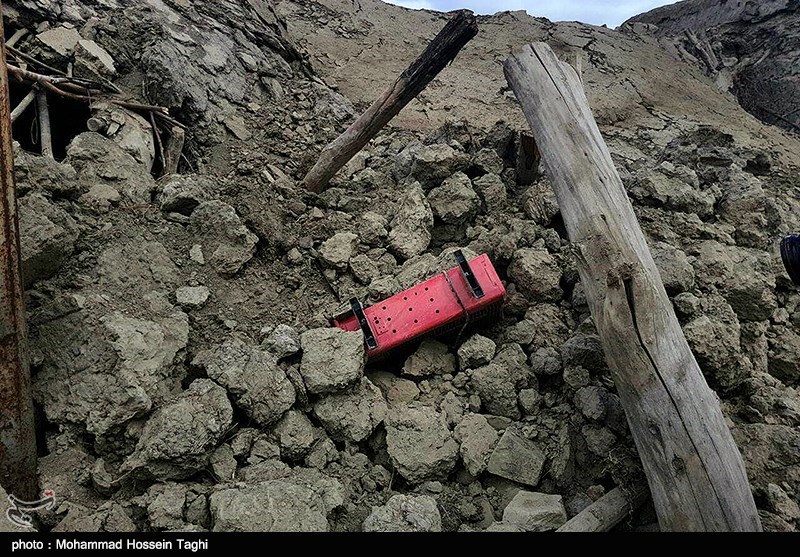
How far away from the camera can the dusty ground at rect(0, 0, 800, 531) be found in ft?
6.59

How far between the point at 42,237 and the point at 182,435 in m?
1.23

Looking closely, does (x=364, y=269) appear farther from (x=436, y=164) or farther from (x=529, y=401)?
(x=529, y=401)

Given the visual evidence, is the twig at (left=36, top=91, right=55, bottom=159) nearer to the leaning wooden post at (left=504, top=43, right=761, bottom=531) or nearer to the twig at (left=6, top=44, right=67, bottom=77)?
the twig at (left=6, top=44, right=67, bottom=77)

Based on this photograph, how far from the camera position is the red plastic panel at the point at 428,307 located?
2588 mm

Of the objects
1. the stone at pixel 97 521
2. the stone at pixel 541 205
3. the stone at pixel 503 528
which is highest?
the stone at pixel 541 205

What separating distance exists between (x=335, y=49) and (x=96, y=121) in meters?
5.17

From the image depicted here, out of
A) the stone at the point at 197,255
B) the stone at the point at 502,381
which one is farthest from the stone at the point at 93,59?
the stone at the point at 502,381

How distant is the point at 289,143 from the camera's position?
4.50 meters

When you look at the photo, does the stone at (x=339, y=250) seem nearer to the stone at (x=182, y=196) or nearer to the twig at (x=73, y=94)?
the stone at (x=182, y=196)

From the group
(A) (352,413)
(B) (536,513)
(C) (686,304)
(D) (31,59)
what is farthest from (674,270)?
(D) (31,59)

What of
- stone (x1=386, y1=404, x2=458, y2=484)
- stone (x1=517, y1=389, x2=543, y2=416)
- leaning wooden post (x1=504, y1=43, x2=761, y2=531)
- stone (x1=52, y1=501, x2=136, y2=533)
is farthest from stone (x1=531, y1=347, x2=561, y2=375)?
stone (x1=52, y1=501, x2=136, y2=533)

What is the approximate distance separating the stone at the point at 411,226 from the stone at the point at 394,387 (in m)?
0.90

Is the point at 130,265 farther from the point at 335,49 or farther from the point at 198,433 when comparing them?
the point at 335,49

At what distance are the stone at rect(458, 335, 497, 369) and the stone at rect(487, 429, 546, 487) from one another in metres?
0.46
